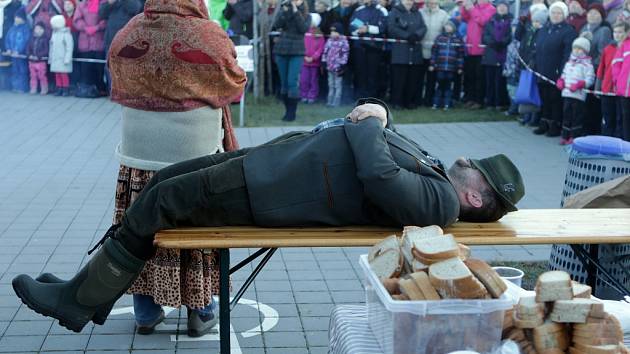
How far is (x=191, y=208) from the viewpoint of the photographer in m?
3.85

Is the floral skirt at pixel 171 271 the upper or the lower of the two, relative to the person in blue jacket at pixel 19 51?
upper

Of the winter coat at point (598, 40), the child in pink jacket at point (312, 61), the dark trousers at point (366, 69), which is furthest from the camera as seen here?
the dark trousers at point (366, 69)

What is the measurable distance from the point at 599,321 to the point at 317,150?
1.46 m

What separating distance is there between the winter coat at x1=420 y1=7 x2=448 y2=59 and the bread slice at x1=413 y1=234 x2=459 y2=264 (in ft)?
41.6

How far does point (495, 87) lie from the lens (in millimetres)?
15055

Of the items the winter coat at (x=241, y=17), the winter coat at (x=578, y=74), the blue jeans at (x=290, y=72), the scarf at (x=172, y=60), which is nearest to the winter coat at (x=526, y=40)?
the winter coat at (x=578, y=74)

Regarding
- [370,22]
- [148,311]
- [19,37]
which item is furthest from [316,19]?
[148,311]

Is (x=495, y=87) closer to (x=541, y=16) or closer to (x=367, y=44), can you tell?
(x=541, y=16)

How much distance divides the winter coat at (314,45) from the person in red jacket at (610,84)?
5.35 metres

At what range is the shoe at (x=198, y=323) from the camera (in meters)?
4.96

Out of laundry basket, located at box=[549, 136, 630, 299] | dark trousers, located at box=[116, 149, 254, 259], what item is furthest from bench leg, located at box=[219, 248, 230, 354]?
laundry basket, located at box=[549, 136, 630, 299]

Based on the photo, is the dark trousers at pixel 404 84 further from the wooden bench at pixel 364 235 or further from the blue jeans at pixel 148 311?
the wooden bench at pixel 364 235

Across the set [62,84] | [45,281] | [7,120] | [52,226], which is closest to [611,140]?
[45,281]

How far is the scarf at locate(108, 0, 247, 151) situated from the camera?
447 centimetres
